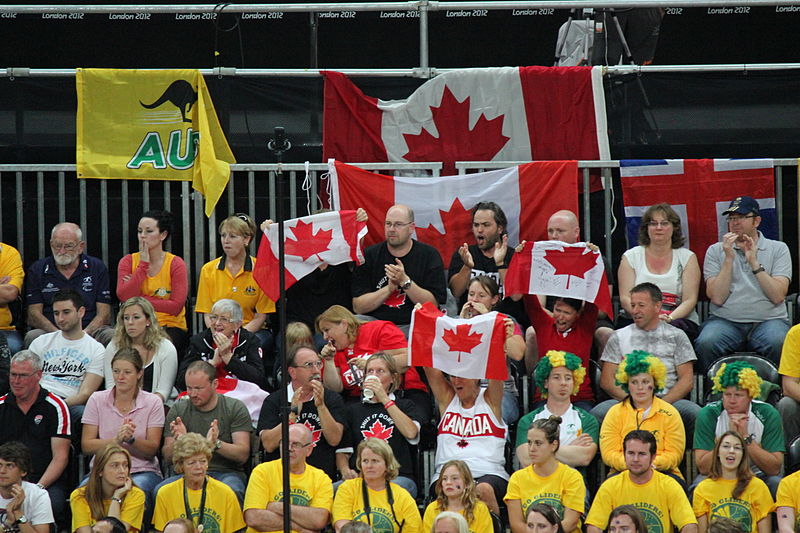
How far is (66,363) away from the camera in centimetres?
1030

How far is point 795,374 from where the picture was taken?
962 centimetres

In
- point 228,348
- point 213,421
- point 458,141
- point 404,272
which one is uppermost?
point 458,141

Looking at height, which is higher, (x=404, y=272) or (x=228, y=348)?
(x=404, y=272)

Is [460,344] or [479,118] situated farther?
[479,118]

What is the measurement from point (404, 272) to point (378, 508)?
2.28 meters

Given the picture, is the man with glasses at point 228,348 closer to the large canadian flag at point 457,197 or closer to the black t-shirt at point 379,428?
the black t-shirt at point 379,428

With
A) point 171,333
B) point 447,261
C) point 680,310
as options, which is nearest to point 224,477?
point 171,333

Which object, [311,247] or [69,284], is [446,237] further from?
[69,284]

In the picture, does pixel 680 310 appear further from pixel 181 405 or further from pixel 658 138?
pixel 181 405

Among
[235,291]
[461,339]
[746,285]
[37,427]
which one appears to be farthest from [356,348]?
[746,285]

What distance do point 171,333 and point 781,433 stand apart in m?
4.72

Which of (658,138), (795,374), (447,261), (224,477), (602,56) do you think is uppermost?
(602,56)

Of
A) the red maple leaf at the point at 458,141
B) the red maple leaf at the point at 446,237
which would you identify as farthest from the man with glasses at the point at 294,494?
the red maple leaf at the point at 458,141

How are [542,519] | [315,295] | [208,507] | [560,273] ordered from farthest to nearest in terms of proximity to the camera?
[315,295] → [560,273] → [208,507] → [542,519]
